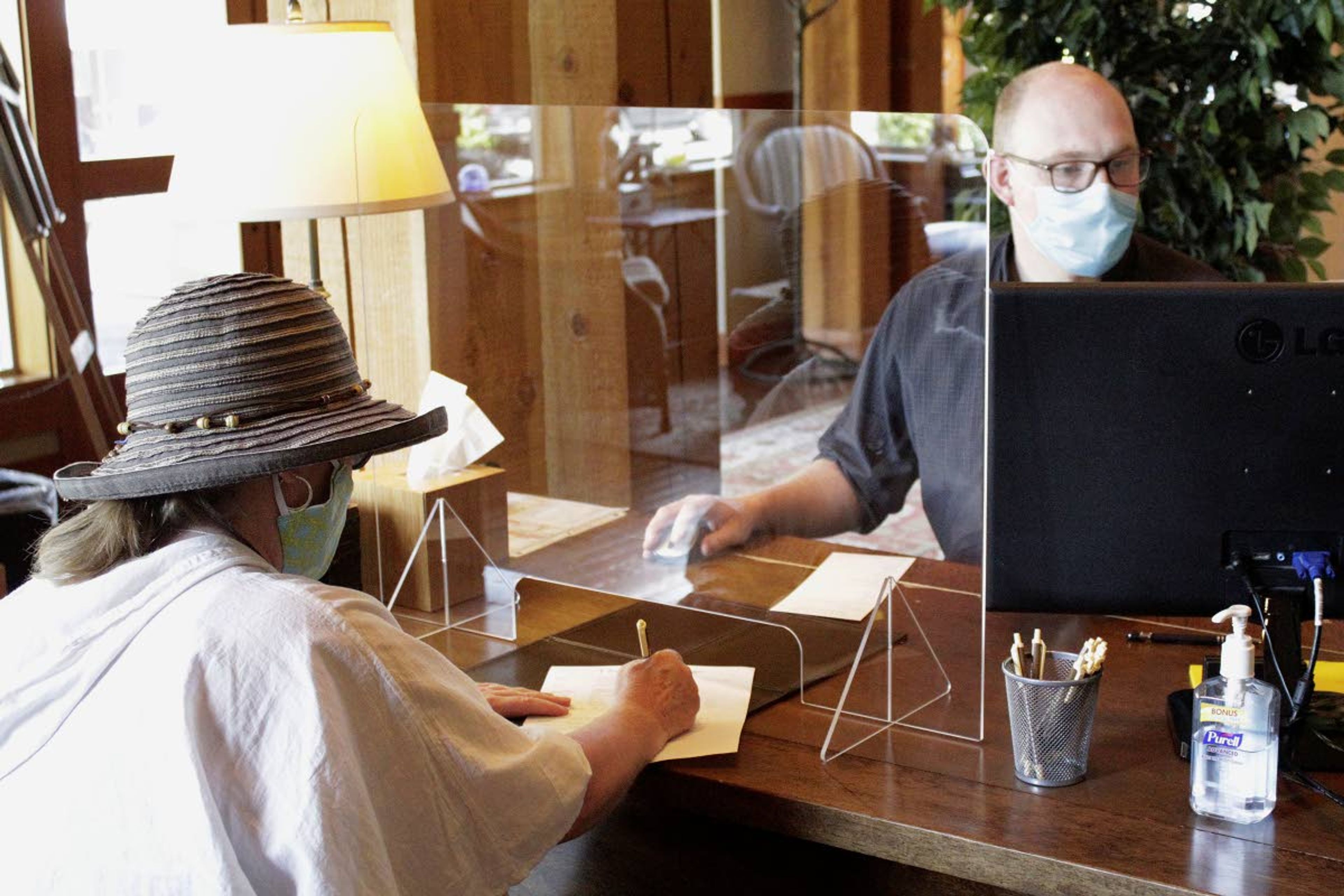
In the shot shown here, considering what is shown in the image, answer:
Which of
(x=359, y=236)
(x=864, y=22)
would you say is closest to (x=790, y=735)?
(x=359, y=236)

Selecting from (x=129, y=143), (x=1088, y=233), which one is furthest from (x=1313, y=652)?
(x=129, y=143)

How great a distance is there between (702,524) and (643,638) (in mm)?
193

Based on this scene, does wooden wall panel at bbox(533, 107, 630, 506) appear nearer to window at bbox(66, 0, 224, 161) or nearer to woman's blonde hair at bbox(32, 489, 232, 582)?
woman's blonde hair at bbox(32, 489, 232, 582)

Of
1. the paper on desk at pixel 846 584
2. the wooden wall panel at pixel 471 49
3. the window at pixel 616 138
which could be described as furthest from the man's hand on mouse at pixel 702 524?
the wooden wall panel at pixel 471 49

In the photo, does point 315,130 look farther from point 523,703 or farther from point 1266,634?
point 1266,634

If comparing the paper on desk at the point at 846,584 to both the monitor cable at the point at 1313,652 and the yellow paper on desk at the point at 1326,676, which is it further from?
the monitor cable at the point at 1313,652

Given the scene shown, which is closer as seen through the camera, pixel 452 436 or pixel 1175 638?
pixel 1175 638

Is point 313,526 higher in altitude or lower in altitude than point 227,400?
lower

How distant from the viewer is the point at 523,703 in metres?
1.58

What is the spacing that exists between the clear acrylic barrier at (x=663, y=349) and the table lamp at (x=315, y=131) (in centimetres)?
3

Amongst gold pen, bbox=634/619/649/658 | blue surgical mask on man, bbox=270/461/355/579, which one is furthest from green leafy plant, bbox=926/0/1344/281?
blue surgical mask on man, bbox=270/461/355/579

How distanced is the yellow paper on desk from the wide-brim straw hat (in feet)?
2.77

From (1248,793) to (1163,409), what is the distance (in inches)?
13.3

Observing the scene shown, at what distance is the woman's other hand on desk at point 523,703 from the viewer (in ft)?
5.18
